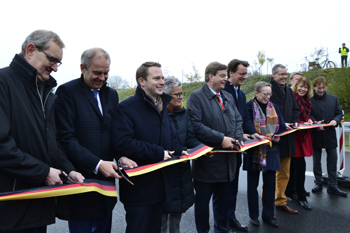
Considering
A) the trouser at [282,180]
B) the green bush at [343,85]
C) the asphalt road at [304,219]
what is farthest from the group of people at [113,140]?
the green bush at [343,85]

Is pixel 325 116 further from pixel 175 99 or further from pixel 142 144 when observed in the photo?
pixel 142 144

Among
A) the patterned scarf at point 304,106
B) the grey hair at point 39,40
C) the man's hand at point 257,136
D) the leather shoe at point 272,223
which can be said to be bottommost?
the leather shoe at point 272,223

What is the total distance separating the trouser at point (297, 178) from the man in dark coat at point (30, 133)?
4.30 metres

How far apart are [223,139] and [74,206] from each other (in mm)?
1992

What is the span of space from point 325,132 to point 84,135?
514cm

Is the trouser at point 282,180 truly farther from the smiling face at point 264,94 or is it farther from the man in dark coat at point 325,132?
the man in dark coat at point 325,132

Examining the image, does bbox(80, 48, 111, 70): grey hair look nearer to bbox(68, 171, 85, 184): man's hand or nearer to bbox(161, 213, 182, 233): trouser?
bbox(68, 171, 85, 184): man's hand

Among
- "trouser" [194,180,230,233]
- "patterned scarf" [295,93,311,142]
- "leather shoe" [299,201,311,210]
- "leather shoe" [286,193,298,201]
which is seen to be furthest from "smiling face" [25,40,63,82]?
"leather shoe" [286,193,298,201]

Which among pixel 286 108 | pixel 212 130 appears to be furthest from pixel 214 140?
pixel 286 108

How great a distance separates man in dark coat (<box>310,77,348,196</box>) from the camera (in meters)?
5.54

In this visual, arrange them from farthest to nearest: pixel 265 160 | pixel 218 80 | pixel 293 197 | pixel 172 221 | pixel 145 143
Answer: pixel 293 197, pixel 265 160, pixel 218 80, pixel 172 221, pixel 145 143

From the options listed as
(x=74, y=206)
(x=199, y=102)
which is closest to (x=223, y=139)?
(x=199, y=102)

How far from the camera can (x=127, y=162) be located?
251cm

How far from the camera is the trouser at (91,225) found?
2.43 meters
